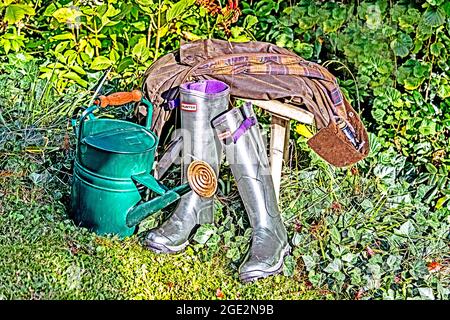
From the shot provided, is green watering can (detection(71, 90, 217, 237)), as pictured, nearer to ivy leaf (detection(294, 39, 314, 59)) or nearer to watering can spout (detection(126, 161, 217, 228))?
watering can spout (detection(126, 161, 217, 228))

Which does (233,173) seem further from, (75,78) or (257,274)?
(75,78)

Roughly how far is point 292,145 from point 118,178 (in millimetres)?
1049

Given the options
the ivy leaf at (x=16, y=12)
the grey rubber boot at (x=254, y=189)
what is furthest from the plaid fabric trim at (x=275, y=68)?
the ivy leaf at (x=16, y=12)

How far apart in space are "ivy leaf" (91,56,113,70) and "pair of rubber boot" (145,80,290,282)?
3.09 ft

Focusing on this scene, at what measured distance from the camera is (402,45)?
156 inches

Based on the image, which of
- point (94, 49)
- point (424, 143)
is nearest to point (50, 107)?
point (94, 49)

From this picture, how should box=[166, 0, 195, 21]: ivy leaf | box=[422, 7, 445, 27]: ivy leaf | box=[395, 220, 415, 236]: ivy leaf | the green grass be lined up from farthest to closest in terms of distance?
box=[166, 0, 195, 21]: ivy leaf < box=[422, 7, 445, 27]: ivy leaf < box=[395, 220, 415, 236]: ivy leaf < the green grass

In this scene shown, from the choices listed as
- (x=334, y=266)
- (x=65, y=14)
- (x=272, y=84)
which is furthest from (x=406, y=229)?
(x=65, y=14)

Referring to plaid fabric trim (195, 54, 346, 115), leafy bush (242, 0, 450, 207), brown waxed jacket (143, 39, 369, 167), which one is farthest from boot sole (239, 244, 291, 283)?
leafy bush (242, 0, 450, 207)

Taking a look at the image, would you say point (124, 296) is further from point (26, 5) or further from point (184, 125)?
point (26, 5)

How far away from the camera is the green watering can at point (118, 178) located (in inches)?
129

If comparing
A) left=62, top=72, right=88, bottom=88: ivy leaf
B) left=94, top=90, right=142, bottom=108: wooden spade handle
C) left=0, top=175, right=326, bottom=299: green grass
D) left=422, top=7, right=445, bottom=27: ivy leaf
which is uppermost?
left=422, top=7, right=445, bottom=27: ivy leaf

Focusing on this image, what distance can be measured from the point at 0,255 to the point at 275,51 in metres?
1.51

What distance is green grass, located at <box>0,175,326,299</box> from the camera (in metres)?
3.09
